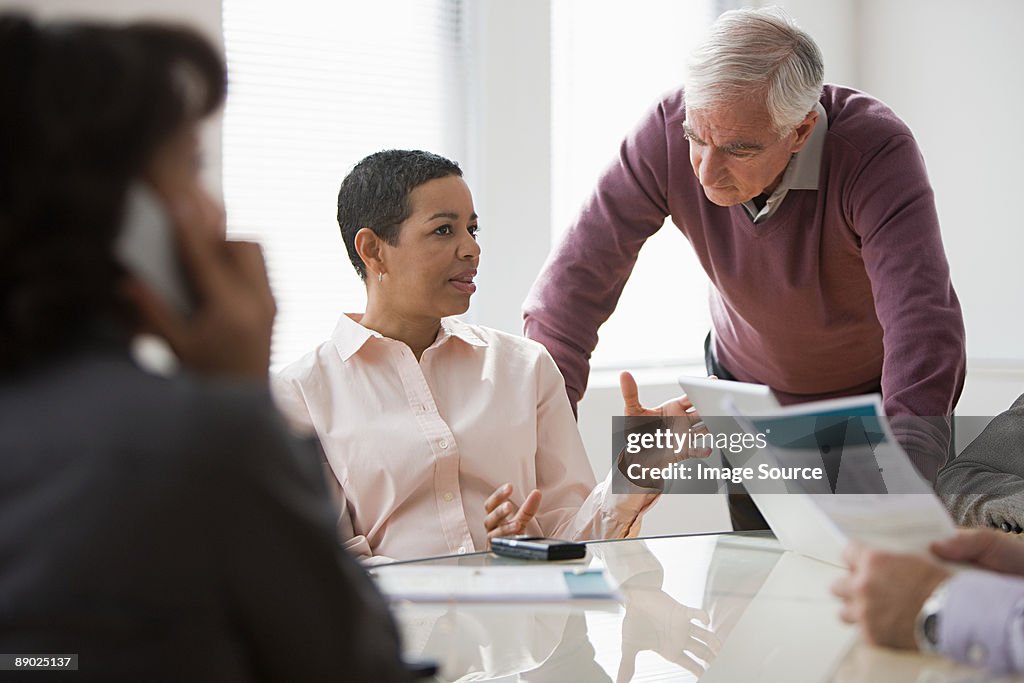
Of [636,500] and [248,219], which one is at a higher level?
[248,219]

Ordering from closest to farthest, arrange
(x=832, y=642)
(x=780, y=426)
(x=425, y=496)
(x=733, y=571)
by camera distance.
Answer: (x=780, y=426) → (x=832, y=642) → (x=733, y=571) → (x=425, y=496)

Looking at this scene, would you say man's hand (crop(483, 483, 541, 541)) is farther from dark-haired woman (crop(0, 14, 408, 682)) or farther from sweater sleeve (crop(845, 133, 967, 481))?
dark-haired woman (crop(0, 14, 408, 682))

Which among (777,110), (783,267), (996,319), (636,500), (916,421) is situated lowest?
(996,319)

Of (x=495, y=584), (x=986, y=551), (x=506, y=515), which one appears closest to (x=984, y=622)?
(x=986, y=551)

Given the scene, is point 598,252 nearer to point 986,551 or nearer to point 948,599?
A: point 986,551

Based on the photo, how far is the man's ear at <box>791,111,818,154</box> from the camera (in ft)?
7.15

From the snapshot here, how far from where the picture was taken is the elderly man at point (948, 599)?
0.91 metres

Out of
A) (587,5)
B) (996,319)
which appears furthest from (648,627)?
(996,319)

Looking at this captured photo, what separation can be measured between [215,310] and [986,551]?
870 mm

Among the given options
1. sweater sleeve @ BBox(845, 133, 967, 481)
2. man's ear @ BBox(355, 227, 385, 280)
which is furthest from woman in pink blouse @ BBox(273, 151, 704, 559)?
sweater sleeve @ BBox(845, 133, 967, 481)

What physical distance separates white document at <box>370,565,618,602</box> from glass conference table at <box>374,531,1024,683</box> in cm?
2

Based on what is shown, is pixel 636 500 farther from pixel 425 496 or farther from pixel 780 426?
pixel 780 426

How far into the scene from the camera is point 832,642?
122cm

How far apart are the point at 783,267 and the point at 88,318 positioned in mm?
1869
